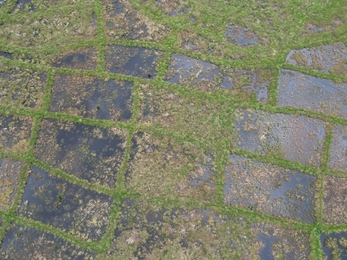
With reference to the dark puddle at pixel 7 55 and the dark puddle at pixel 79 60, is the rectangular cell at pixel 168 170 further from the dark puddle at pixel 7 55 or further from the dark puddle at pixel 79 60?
the dark puddle at pixel 7 55

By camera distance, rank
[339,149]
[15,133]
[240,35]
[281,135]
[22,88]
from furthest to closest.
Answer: [240,35] → [22,88] → [15,133] → [281,135] → [339,149]

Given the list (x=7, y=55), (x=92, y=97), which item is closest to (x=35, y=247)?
(x=92, y=97)

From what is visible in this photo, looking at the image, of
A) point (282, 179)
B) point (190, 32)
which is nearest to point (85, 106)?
point (190, 32)

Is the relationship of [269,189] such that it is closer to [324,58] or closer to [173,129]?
[173,129]

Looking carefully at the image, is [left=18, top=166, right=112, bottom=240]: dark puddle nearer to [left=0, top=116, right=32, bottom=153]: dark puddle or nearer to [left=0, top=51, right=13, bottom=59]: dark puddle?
[left=0, top=116, right=32, bottom=153]: dark puddle

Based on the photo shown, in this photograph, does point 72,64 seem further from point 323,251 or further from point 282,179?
point 323,251

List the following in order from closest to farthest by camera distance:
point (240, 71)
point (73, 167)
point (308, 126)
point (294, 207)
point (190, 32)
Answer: point (294, 207) → point (73, 167) → point (308, 126) → point (240, 71) → point (190, 32)

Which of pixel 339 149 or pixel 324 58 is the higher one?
pixel 324 58

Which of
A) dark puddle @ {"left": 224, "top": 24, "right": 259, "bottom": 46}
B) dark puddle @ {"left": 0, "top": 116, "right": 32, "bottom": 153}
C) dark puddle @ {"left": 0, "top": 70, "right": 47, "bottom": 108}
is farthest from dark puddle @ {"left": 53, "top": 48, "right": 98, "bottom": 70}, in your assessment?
dark puddle @ {"left": 224, "top": 24, "right": 259, "bottom": 46}
